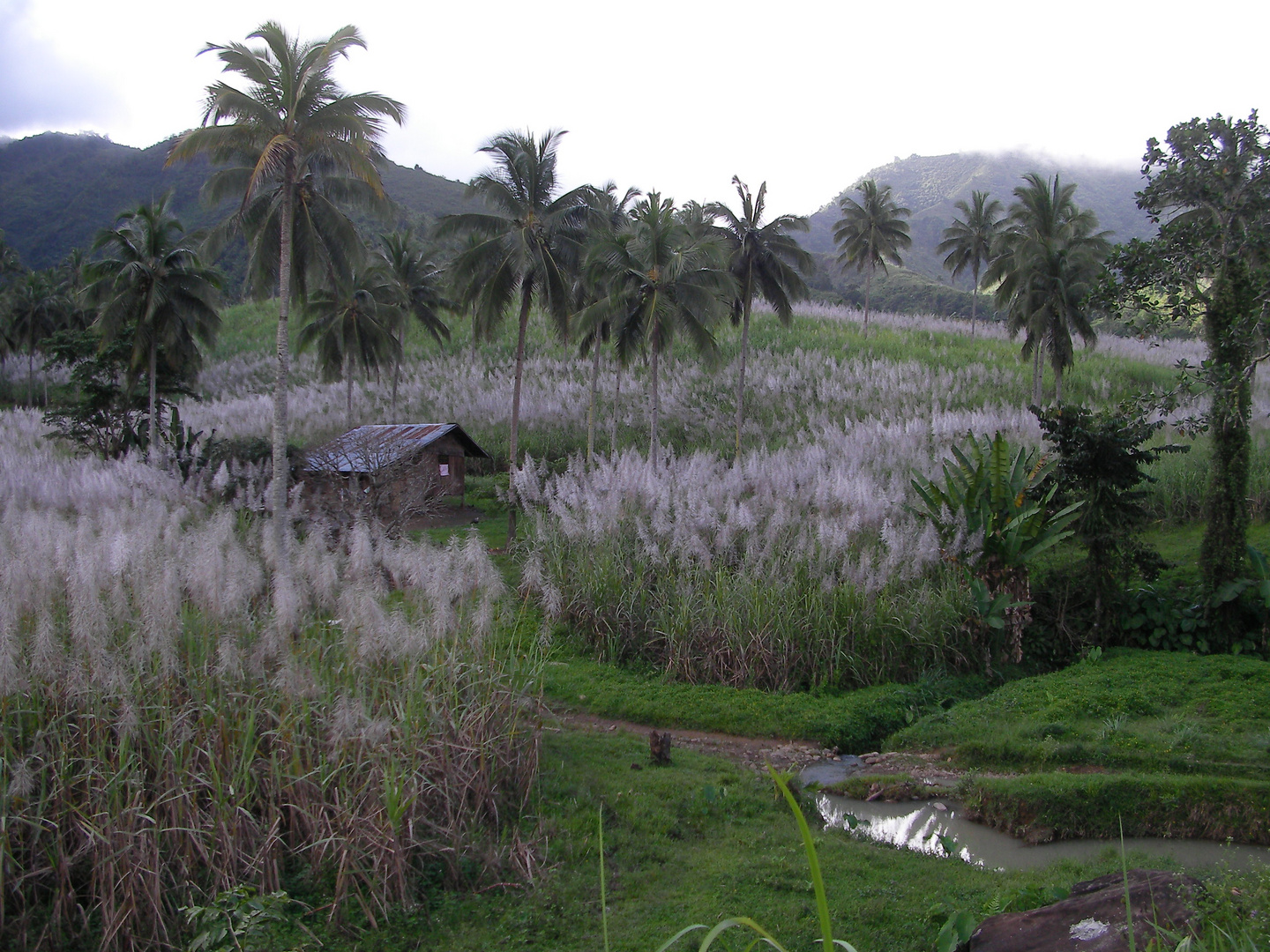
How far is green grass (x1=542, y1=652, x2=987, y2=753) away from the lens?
9.02 meters

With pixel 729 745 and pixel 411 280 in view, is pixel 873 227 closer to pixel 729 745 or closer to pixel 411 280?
pixel 411 280

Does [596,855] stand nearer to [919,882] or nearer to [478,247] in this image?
[919,882]

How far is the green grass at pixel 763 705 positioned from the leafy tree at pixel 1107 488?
7.78 ft

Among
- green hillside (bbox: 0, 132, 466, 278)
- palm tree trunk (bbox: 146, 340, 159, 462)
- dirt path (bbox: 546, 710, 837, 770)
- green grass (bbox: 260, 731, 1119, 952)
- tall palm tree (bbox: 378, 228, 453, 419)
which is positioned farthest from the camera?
green hillside (bbox: 0, 132, 466, 278)

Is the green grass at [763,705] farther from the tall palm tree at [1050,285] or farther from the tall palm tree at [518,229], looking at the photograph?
the tall palm tree at [1050,285]

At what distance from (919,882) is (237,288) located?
86817mm

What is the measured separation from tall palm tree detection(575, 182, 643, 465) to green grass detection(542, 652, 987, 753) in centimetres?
1055

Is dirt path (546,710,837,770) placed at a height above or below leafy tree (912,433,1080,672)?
below


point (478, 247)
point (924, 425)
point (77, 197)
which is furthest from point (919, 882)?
point (77, 197)

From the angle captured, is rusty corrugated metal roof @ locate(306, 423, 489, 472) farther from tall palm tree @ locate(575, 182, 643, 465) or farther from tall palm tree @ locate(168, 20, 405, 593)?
tall palm tree @ locate(575, 182, 643, 465)

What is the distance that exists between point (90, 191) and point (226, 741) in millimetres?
126045

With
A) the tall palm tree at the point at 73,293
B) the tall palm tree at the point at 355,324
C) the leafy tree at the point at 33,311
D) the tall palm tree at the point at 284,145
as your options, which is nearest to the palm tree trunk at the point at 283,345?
the tall palm tree at the point at 284,145

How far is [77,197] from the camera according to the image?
10312 cm

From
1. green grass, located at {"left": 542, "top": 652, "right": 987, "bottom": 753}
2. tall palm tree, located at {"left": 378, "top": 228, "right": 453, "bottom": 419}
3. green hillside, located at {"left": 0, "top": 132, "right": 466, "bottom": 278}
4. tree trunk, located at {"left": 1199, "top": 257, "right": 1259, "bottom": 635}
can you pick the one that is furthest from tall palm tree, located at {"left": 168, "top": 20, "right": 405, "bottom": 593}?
green hillside, located at {"left": 0, "top": 132, "right": 466, "bottom": 278}
